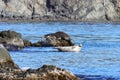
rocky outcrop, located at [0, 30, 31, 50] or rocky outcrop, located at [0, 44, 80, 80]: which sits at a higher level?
rocky outcrop, located at [0, 44, 80, 80]

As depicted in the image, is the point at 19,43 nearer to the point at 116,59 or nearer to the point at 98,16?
the point at 116,59

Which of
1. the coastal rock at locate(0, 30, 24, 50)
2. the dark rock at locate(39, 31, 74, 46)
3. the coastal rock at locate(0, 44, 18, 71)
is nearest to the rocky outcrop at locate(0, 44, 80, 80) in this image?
the coastal rock at locate(0, 44, 18, 71)

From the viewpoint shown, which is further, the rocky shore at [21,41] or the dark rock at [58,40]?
the dark rock at [58,40]

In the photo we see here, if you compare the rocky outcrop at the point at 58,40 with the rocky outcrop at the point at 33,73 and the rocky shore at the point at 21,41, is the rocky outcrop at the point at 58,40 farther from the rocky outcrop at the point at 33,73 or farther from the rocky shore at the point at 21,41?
the rocky outcrop at the point at 33,73

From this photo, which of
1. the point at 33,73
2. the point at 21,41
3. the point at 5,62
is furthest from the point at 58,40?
the point at 33,73

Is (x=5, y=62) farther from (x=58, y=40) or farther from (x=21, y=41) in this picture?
(x=58, y=40)

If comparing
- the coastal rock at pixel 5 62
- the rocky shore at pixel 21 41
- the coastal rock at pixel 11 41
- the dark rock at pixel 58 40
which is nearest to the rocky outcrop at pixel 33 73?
the coastal rock at pixel 5 62

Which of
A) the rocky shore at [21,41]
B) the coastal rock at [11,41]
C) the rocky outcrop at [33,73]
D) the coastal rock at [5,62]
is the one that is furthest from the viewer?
the rocky shore at [21,41]

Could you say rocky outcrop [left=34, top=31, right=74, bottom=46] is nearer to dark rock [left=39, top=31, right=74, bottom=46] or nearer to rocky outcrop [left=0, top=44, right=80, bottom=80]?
dark rock [left=39, top=31, right=74, bottom=46]

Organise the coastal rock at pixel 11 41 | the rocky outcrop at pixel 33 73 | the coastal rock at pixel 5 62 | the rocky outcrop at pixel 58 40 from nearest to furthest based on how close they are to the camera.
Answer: the rocky outcrop at pixel 33 73
the coastal rock at pixel 5 62
the coastal rock at pixel 11 41
the rocky outcrop at pixel 58 40

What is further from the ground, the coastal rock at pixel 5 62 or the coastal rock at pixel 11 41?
the coastal rock at pixel 5 62

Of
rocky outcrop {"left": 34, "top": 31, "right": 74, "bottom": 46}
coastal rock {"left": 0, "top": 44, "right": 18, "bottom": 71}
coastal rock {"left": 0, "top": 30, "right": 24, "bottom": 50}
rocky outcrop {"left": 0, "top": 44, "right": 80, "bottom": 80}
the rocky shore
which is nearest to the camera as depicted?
rocky outcrop {"left": 0, "top": 44, "right": 80, "bottom": 80}

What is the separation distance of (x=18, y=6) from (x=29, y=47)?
130 meters

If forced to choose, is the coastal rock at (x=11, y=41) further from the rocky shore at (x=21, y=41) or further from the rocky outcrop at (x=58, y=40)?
the rocky outcrop at (x=58, y=40)
